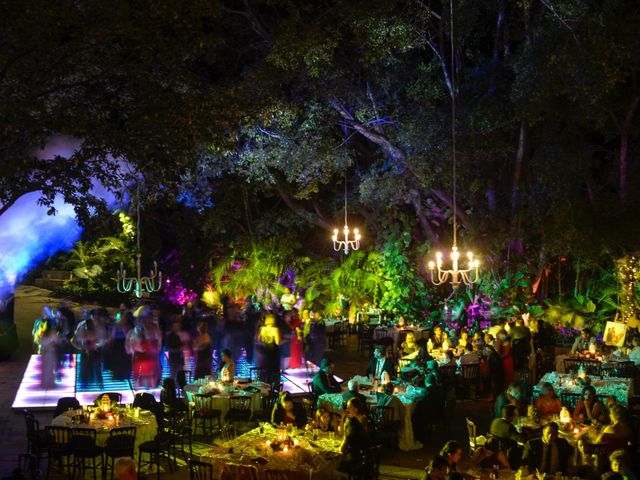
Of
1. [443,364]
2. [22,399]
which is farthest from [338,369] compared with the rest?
[22,399]

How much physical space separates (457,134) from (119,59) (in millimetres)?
9435

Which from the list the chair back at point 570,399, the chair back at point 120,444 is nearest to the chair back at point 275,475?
the chair back at point 120,444

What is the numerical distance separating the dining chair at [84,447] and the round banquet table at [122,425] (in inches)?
4.5

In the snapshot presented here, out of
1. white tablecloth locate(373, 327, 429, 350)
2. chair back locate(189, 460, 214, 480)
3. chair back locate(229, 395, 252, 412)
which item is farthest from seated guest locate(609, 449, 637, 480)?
white tablecloth locate(373, 327, 429, 350)

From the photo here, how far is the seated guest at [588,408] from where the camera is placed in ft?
31.4

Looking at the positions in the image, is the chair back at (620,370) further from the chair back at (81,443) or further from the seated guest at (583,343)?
the chair back at (81,443)

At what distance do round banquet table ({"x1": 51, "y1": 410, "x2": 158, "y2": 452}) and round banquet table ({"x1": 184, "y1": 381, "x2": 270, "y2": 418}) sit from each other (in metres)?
1.37

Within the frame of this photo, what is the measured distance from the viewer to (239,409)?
35.7ft

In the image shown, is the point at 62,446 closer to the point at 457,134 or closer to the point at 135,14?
the point at 135,14

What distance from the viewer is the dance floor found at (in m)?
12.9

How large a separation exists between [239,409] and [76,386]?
428 cm

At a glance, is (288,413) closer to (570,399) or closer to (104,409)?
(104,409)

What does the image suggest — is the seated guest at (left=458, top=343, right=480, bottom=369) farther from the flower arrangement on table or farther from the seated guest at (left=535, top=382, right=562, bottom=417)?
the flower arrangement on table

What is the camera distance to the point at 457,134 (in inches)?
684
